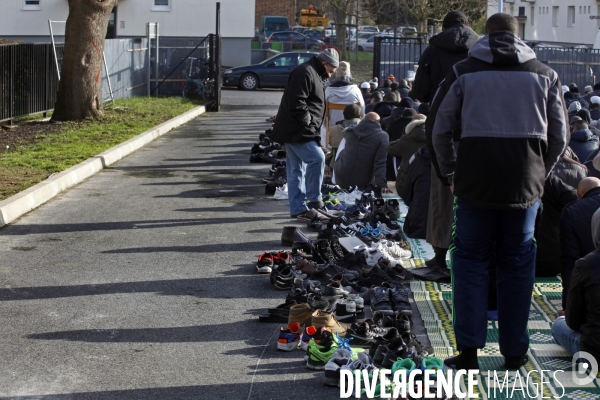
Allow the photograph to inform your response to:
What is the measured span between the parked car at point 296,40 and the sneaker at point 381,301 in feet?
152

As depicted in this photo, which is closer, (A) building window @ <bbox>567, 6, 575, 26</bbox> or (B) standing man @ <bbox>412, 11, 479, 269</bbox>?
(B) standing man @ <bbox>412, 11, 479, 269</bbox>

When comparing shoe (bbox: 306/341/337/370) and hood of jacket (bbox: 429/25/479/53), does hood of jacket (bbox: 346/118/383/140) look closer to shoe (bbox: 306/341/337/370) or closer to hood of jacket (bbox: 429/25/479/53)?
hood of jacket (bbox: 429/25/479/53)

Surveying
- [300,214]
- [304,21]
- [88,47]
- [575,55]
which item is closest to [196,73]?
[88,47]

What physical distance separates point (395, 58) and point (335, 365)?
60.9 ft

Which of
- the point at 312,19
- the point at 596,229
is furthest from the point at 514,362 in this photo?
the point at 312,19

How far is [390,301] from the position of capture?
257 inches

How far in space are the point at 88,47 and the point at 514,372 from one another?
1654cm

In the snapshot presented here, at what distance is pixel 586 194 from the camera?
621 centimetres

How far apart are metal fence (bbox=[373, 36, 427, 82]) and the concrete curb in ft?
21.1

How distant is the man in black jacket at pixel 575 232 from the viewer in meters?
6.00

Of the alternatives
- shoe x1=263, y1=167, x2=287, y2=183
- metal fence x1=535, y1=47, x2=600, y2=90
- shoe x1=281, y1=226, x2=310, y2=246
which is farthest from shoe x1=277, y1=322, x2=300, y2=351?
metal fence x1=535, y1=47, x2=600, y2=90

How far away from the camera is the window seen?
137 feet

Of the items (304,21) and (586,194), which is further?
(304,21)

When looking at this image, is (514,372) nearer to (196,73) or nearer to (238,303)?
(238,303)
